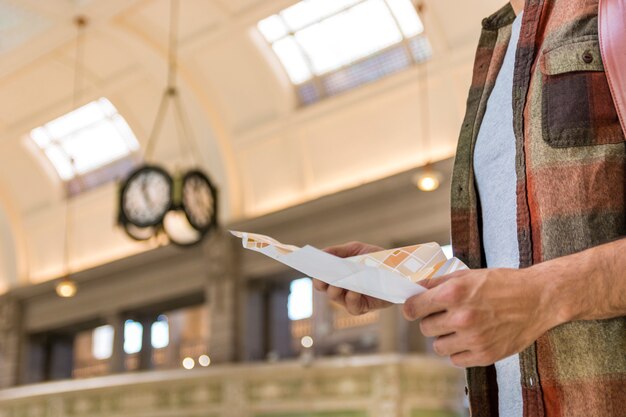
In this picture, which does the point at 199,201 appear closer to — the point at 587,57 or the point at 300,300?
the point at 300,300

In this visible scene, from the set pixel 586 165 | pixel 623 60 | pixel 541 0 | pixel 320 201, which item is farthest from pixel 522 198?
pixel 320 201

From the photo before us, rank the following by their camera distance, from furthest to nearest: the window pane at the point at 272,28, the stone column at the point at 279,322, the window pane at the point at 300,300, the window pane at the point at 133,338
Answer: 1. the window pane at the point at 133,338
2. the stone column at the point at 279,322
3. the window pane at the point at 300,300
4. the window pane at the point at 272,28

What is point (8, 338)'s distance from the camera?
18.6m

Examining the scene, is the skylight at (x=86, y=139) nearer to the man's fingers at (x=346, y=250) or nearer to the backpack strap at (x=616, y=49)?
the man's fingers at (x=346, y=250)

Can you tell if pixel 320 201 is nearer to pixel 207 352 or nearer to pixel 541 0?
pixel 207 352

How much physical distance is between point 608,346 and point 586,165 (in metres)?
0.30

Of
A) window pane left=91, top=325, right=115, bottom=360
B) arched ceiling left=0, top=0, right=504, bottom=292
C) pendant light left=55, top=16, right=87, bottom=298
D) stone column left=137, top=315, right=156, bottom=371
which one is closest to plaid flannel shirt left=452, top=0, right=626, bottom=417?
arched ceiling left=0, top=0, right=504, bottom=292

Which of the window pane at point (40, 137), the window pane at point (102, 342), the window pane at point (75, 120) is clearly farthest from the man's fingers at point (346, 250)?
the window pane at point (40, 137)

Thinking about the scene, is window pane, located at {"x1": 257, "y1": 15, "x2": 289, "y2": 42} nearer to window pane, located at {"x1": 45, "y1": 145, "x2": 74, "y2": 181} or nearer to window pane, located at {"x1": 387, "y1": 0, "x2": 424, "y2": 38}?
window pane, located at {"x1": 387, "y1": 0, "x2": 424, "y2": 38}

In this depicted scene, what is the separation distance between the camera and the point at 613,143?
144cm

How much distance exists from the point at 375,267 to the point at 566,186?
0.38m

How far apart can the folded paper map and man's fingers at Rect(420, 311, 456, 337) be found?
5cm

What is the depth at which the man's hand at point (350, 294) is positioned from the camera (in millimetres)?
1684

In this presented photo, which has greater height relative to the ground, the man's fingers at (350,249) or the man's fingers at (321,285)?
the man's fingers at (350,249)
